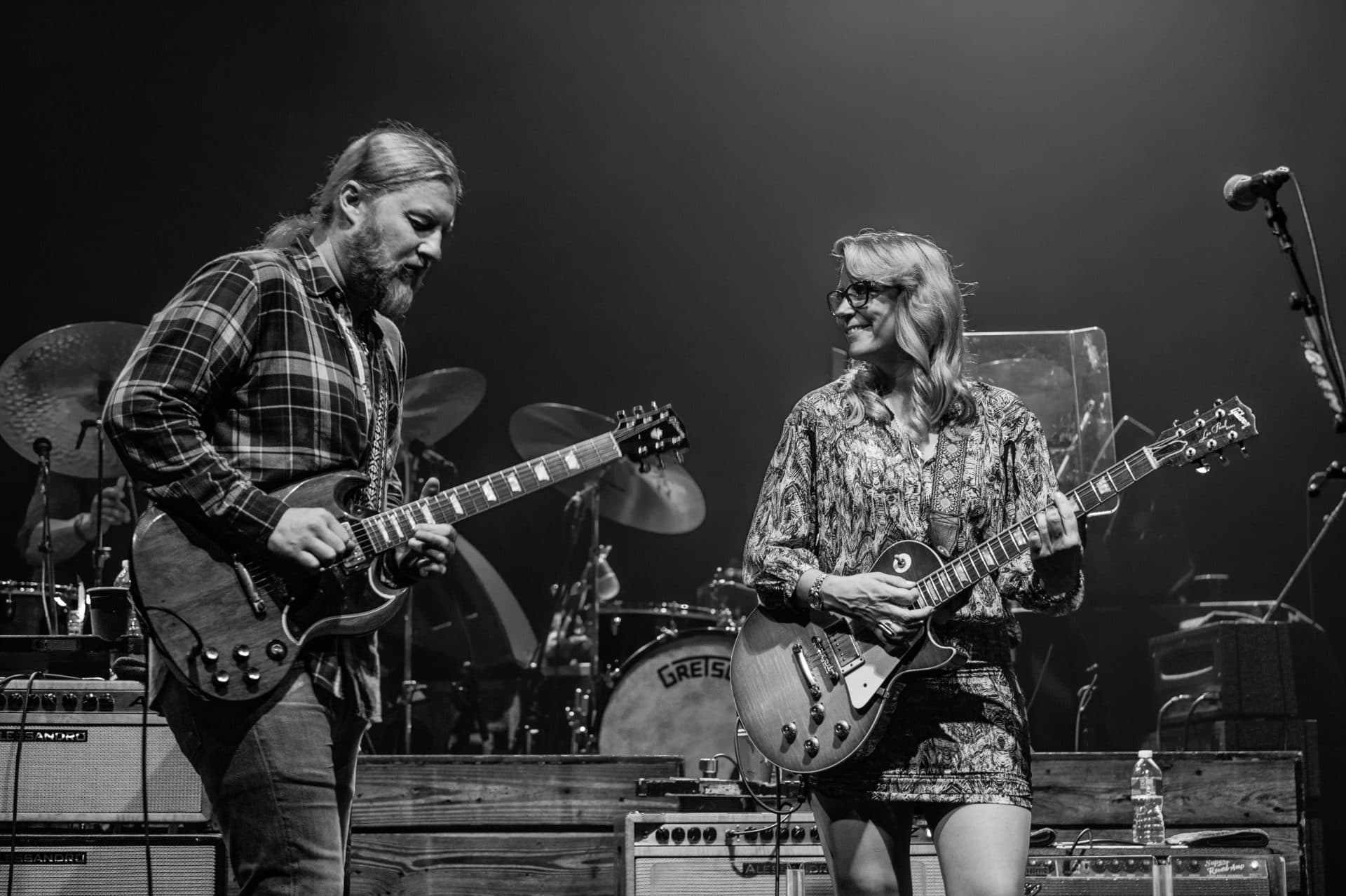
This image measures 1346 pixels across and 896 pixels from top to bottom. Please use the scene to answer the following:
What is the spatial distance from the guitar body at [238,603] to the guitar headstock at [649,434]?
1.02 meters

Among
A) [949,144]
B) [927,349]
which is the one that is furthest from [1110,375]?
[927,349]

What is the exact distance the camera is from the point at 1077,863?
3830 mm

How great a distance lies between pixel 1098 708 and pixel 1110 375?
2205 millimetres

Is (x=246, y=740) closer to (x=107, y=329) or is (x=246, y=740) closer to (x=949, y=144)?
(x=107, y=329)

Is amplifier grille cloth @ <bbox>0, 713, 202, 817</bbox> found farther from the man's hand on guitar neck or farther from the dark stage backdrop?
the dark stage backdrop

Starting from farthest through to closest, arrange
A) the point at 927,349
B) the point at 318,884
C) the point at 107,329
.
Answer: the point at 107,329 → the point at 927,349 → the point at 318,884

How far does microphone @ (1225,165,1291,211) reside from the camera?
3154mm

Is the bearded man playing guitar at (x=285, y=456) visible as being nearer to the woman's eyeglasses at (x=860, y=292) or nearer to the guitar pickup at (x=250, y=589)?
the guitar pickup at (x=250, y=589)

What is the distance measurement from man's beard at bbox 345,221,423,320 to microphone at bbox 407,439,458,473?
4329 mm

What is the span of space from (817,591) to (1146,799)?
2267mm

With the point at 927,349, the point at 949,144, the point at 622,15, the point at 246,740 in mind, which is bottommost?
the point at 246,740

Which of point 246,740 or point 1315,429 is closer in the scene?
point 246,740

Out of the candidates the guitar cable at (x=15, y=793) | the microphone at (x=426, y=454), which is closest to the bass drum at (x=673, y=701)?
the microphone at (x=426, y=454)

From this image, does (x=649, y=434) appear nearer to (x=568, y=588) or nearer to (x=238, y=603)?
(x=238, y=603)
